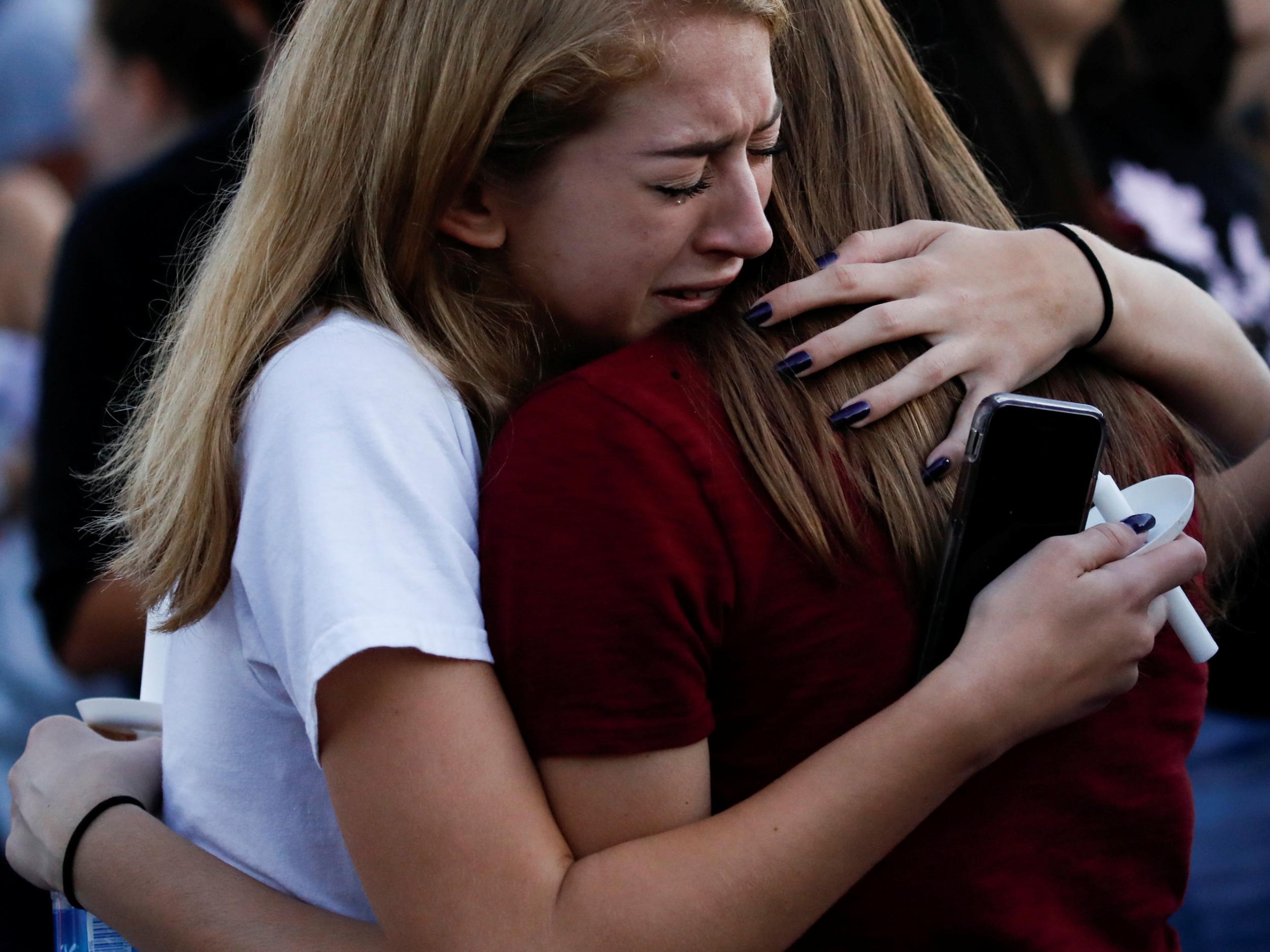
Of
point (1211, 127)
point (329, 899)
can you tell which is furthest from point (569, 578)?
point (1211, 127)

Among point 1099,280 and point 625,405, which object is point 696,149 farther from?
point 1099,280

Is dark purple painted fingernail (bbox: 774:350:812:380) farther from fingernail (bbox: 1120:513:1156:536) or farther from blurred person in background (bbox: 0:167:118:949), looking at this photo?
blurred person in background (bbox: 0:167:118:949)

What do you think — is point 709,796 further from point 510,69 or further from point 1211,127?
point 1211,127

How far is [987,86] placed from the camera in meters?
2.26

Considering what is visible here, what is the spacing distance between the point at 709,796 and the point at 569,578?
0.75 feet

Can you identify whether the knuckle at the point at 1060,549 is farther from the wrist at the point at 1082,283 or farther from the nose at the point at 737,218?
the nose at the point at 737,218

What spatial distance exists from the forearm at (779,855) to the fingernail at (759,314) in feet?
1.21

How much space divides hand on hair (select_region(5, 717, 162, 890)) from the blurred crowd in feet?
1.51

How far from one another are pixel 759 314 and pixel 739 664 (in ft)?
1.10

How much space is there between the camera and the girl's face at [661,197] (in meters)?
1.15

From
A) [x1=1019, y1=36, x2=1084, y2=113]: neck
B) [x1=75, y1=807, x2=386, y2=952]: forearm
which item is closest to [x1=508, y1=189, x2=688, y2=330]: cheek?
[x1=75, y1=807, x2=386, y2=952]: forearm

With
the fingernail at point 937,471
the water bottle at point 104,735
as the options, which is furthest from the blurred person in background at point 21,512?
the fingernail at point 937,471

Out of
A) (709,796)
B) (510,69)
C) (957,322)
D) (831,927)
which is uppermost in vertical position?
(510,69)

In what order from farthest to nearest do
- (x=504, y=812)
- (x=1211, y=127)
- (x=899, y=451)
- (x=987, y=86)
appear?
(x=1211, y=127), (x=987, y=86), (x=899, y=451), (x=504, y=812)
